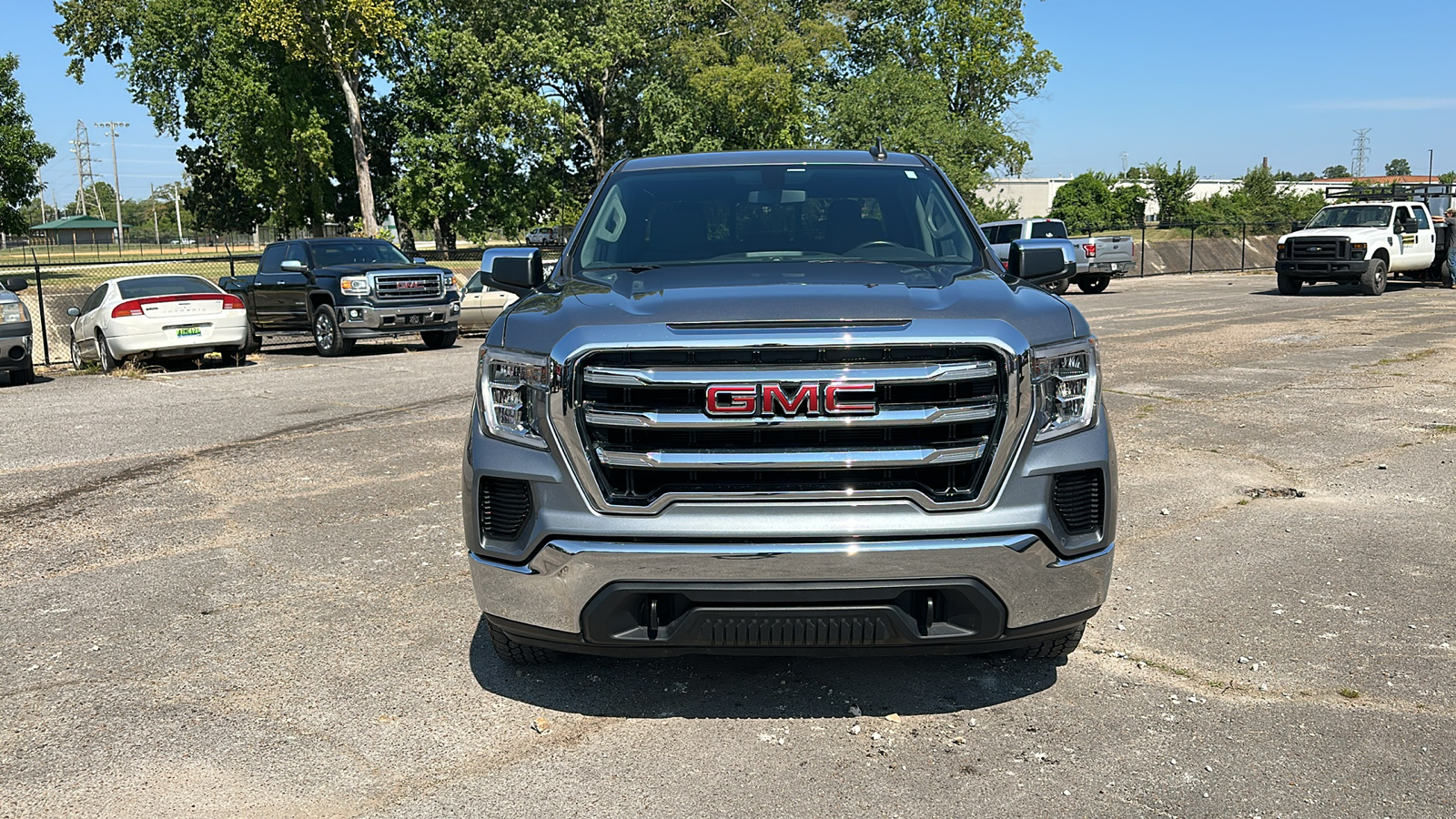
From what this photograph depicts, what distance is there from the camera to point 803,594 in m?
3.37

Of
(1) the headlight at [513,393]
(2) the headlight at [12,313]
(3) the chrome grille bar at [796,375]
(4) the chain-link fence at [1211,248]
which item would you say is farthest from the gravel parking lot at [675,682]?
(4) the chain-link fence at [1211,248]

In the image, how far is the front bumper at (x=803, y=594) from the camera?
336 centimetres

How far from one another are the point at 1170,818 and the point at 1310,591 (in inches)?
95.9

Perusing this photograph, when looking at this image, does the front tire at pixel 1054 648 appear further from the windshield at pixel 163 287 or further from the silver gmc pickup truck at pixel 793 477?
the windshield at pixel 163 287

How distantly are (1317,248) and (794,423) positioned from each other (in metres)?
25.4

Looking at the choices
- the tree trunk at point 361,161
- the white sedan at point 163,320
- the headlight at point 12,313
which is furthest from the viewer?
the tree trunk at point 361,161

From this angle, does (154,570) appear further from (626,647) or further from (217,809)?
(626,647)

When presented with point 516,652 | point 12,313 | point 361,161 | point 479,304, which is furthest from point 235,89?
point 516,652

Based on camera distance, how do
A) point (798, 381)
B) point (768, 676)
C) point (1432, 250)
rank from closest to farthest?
1. point (798, 381)
2. point (768, 676)
3. point (1432, 250)

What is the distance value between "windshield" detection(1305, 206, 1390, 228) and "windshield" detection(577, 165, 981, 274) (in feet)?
80.1

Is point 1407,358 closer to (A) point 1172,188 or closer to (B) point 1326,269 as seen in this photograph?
(B) point 1326,269

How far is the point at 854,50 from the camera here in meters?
70.4

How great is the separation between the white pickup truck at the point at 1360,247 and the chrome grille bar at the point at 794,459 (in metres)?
24.9

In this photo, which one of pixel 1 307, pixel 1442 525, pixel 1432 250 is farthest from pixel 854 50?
pixel 1442 525
